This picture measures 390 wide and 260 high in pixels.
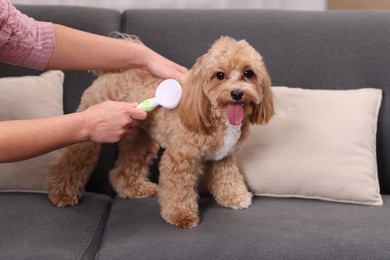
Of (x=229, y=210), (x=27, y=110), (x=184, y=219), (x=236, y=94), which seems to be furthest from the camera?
(x=27, y=110)

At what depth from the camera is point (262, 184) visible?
5.45ft

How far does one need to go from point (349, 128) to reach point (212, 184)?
0.51m

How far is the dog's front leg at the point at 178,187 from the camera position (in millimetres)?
1477

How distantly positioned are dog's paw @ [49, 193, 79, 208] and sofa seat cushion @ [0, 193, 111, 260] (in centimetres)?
2

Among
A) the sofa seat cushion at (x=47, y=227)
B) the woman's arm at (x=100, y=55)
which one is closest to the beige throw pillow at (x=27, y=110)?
the sofa seat cushion at (x=47, y=227)

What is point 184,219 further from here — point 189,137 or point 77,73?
point 77,73

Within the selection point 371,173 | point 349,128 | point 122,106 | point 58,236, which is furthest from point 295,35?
point 58,236

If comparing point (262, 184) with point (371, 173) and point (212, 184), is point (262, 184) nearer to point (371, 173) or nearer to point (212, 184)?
point (212, 184)

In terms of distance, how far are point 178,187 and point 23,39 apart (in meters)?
0.67

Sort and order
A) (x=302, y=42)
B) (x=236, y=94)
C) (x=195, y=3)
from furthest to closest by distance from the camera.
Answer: (x=195, y=3), (x=302, y=42), (x=236, y=94)

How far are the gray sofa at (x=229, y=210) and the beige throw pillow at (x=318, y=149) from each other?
0.16 ft

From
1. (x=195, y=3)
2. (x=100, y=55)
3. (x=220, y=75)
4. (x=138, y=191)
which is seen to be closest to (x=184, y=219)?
(x=138, y=191)

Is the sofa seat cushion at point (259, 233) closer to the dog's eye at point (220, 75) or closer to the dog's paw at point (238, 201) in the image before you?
the dog's paw at point (238, 201)

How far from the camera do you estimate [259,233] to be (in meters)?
1.36
